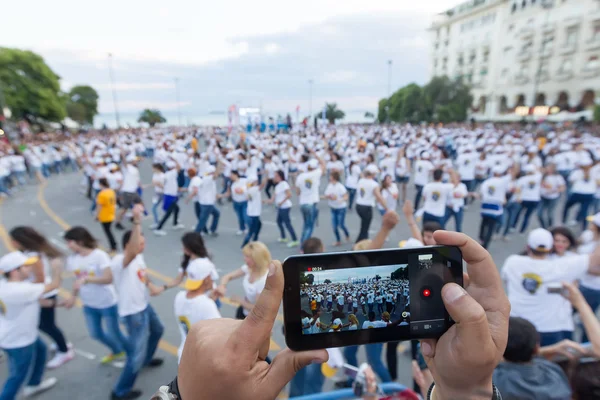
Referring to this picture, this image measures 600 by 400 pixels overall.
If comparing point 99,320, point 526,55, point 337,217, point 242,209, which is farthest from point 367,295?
point 526,55

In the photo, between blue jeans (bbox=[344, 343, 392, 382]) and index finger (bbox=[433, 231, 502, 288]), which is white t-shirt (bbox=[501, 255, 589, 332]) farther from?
index finger (bbox=[433, 231, 502, 288])

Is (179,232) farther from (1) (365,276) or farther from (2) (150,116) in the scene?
(2) (150,116)

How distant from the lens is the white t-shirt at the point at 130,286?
3.23 meters

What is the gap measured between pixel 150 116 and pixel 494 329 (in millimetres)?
67497

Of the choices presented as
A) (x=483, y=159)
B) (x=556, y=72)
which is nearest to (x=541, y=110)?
(x=556, y=72)

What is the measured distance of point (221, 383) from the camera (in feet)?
3.04

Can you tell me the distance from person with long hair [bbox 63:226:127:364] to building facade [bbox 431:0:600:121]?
48.8 metres

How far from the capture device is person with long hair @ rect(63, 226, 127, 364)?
11.4 ft

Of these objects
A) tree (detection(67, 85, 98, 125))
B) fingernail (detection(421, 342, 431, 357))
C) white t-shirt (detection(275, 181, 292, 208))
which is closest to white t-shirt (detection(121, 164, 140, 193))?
white t-shirt (detection(275, 181, 292, 208))

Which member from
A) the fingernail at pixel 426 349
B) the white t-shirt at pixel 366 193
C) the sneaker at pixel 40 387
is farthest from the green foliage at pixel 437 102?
the fingernail at pixel 426 349

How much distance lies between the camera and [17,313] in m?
2.91

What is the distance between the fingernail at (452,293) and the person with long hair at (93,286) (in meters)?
3.38

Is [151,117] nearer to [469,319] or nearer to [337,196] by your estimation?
[337,196]

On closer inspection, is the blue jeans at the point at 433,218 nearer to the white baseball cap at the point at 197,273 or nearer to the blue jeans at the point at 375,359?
the blue jeans at the point at 375,359
